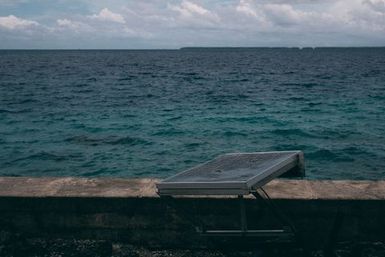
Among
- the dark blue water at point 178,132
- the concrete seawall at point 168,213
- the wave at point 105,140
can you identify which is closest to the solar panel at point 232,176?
the concrete seawall at point 168,213

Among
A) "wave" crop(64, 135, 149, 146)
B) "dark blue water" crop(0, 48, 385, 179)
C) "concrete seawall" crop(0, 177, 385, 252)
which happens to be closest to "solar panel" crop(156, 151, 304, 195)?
"concrete seawall" crop(0, 177, 385, 252)

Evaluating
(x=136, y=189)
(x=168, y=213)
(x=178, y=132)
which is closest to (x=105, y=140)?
(x=178, y=132)

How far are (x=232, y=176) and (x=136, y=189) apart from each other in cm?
163

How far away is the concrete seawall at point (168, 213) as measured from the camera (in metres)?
3.64

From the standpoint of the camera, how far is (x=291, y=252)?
11.7 feet

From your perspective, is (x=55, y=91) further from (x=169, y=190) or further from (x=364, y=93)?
(x=169, y=190)

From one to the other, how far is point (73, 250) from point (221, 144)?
37.6ft

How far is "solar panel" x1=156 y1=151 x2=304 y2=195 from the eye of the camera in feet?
7.70

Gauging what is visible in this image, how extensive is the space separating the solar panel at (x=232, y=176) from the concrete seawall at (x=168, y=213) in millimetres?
689

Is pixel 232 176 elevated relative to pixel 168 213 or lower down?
elevated

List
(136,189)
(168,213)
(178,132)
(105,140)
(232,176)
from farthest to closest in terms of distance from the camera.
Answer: (178,132), (105,140), (136,189), (168,213), (232,176)

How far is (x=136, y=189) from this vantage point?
13.0 feet

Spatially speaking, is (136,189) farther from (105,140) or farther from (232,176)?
(105,140)

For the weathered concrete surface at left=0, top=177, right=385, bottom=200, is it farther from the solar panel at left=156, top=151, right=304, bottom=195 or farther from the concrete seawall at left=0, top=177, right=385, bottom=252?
the solar panel at left=156, top=151, right=304, bottom=195
